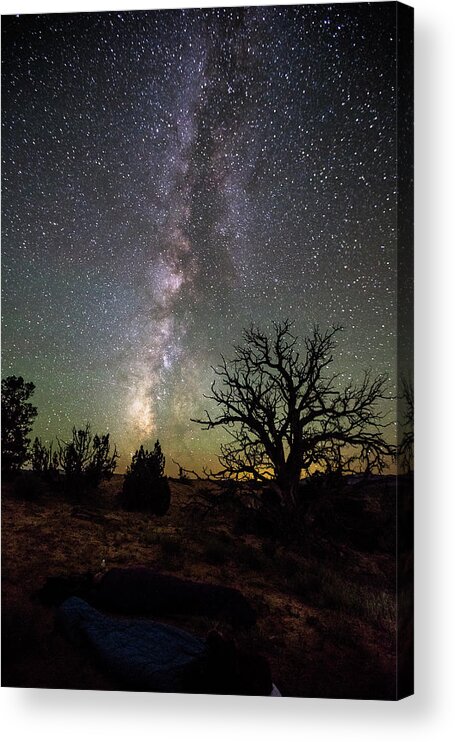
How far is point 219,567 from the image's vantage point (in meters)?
5.10

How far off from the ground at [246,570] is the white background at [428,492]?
0.59ft

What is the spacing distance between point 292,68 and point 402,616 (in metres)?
2.41

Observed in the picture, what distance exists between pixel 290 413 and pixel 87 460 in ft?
3.06

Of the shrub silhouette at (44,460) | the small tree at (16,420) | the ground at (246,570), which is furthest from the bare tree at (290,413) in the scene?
the small tree at (16,420)

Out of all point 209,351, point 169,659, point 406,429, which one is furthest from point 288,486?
point 169,659

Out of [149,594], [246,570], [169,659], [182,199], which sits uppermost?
[182,199]

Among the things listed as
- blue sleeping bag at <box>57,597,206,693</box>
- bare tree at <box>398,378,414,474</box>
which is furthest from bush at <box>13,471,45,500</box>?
bare tree at <box>398,378,414,474</box>

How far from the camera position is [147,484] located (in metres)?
5.21

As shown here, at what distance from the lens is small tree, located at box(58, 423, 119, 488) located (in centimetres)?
524

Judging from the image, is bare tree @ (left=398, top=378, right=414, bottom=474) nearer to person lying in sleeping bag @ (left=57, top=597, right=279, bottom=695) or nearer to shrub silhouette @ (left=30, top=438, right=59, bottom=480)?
person lying in sleeping bag @ (left=57, top=597, right=279, bottom=695)

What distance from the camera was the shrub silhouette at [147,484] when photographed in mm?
5195

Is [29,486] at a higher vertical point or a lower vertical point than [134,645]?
higher

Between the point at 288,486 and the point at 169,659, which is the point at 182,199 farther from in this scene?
the point at 169,659

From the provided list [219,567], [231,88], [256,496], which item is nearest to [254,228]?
[231,88]
